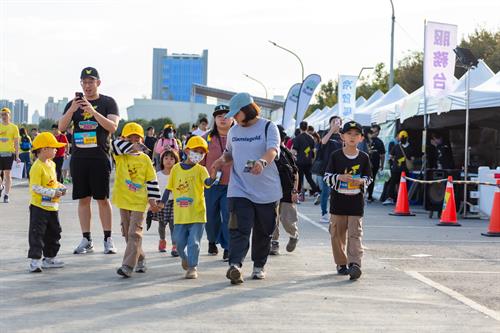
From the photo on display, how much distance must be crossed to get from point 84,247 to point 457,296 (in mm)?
4481

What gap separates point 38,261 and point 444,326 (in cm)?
417

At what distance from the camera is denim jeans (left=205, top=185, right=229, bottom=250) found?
10.4m

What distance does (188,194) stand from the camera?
29.5ft

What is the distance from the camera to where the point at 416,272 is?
383 inches

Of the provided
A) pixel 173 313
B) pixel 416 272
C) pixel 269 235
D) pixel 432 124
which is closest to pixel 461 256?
pixel 416 272

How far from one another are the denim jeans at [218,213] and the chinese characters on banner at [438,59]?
35.6 feet

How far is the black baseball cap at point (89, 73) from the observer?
407 inches

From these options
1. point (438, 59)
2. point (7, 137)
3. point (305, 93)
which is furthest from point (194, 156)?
point (305, 93)

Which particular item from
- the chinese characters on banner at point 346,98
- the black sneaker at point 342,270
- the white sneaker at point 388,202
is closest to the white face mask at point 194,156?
the black sneaker at point 342,270

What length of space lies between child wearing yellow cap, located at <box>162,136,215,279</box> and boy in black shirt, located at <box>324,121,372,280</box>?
1336 mm

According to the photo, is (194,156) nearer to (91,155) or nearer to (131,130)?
(131,130)

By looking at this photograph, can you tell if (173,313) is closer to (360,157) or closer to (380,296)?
(380,296)

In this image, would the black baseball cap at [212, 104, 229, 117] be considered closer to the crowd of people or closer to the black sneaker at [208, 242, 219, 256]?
the crowd of people

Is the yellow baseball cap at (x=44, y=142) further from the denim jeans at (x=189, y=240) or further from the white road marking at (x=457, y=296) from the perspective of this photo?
the white road marking at (x=457, y=296)
